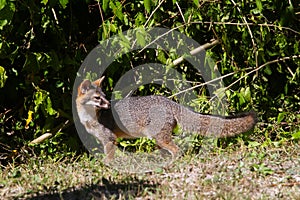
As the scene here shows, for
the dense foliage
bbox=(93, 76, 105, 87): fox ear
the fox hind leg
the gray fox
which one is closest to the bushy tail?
the gray fox

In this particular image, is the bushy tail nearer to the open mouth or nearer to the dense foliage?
the dense foliage

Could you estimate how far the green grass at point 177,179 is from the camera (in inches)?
173

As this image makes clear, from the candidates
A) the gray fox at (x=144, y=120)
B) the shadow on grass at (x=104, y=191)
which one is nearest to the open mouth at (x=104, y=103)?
the gray fox at (x=144, y=120)

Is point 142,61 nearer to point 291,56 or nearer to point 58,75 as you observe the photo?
point 58,75

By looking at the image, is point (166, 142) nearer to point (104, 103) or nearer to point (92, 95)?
point (104, 103)

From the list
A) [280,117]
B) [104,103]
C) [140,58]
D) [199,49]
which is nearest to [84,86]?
[104,103]

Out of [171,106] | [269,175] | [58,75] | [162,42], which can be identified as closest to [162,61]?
[162,42]

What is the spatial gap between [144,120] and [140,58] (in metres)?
1.16

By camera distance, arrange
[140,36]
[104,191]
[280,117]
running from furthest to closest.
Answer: [280,117] < [140,36] < [104,191]

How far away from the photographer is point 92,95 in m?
5.95

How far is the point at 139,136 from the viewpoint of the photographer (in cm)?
618

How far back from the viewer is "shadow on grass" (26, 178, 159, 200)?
4.34 m

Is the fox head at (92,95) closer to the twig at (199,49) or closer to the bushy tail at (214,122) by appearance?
the bushy tail at (214,122)

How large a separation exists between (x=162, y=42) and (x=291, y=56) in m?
1.39
